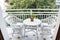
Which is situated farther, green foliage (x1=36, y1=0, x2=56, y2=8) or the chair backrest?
green foliage (x1=36, y1=0, x2=56, y2=8)

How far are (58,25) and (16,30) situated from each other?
0.78 meters

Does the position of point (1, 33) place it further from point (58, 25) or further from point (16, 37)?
point (58, 25)

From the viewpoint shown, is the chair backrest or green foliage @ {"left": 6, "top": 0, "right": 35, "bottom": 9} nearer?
the chair backrest

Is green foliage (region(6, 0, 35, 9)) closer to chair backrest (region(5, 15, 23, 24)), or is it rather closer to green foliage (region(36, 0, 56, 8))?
green foliage (region(36, 0, 56, 8))

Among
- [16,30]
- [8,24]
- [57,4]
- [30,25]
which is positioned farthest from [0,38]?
[57,4]

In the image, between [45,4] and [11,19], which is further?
[45,4]

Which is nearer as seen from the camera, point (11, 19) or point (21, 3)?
point (11, 19)

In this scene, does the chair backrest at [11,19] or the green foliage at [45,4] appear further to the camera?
the green foliage at [45,4]

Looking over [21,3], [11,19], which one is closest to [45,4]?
[21,3]

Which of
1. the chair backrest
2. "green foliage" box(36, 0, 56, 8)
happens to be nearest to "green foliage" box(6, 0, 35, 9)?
"green foliage" box(36, 0, 56, 8)

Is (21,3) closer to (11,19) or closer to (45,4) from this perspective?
(45,4)

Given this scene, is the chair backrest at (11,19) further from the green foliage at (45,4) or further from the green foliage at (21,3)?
the green foliage at (45,4)

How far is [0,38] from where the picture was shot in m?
2.57

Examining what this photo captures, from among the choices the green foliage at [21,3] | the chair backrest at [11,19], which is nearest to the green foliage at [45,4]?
the green foliage at [21,3]
